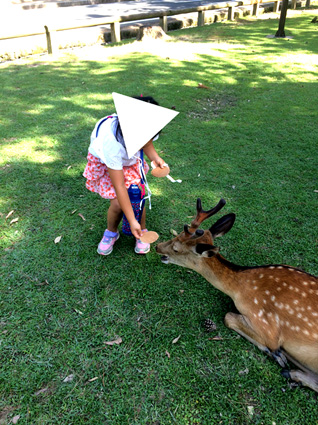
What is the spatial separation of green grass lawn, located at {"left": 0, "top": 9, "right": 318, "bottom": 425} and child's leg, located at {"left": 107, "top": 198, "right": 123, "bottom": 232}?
0.78 feet

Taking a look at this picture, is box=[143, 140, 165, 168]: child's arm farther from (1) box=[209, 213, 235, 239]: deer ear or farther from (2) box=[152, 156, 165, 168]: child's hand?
(1) box=[209, 213, 235, 239]: deer ear

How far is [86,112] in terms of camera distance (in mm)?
5867

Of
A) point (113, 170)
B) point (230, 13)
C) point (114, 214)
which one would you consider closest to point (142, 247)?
point (114, 214)

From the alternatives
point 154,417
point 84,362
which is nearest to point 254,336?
point 154,417

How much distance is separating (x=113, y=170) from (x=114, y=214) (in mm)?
653

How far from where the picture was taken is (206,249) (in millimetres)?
2463

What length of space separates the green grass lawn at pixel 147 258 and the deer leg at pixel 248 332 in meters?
0.05

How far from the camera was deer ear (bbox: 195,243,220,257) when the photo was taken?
8.03 ft

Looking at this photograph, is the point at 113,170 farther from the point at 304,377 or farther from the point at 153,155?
the point at 304,377

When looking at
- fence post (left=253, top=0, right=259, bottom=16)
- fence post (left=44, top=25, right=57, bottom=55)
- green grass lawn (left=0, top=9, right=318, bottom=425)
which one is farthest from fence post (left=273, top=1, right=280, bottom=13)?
fence post (left=44, top=25, right=57, bottom=55)

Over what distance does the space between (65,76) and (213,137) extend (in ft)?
13.5

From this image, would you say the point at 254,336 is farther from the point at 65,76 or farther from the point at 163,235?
the point at 65,76

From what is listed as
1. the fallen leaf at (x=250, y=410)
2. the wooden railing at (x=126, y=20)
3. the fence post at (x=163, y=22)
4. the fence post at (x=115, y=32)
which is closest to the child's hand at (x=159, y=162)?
the fallen leaf at (x=250, y=410)

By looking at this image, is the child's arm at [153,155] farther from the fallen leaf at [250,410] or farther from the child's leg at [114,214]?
the fallen leaf at [250,410]
